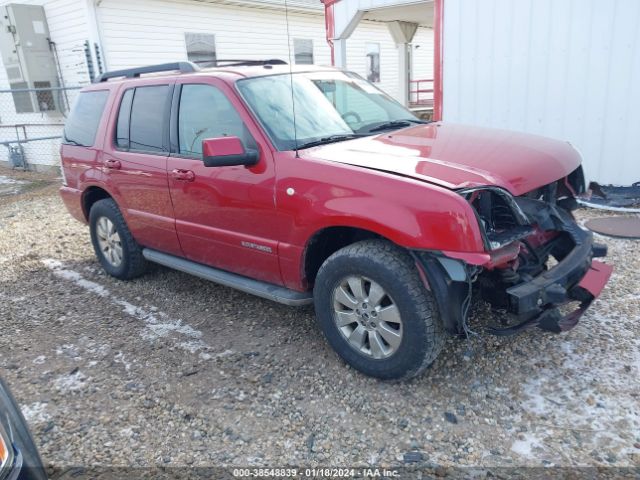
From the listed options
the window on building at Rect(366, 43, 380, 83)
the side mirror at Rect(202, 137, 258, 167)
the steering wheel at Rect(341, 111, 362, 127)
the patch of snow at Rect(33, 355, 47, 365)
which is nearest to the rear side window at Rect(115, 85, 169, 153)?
the side mirror at Rect(202, 137, 258, 167)

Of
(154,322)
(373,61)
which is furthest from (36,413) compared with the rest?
(373,61)

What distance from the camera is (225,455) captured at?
271 centimetres

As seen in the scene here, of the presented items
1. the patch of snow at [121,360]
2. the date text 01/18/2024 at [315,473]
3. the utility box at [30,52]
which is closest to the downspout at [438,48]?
the patch of snow at [121,360]

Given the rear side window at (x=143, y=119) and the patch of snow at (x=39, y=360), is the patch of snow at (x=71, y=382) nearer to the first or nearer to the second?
the patch of snow at (x=39, y=360)

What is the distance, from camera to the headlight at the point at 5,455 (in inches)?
68.6

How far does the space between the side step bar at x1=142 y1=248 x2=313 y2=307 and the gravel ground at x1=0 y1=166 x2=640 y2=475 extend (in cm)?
39

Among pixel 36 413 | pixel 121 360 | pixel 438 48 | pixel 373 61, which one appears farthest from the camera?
pixel 373 61

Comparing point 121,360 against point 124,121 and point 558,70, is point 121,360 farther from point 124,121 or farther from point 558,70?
point 558,70

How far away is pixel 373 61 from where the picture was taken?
55.4 ft

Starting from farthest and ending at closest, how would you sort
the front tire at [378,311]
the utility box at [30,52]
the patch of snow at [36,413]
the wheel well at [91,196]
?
the utility box at [30,52] → the wheel well at [91,196] → the patch of snow at [36,413] → the front tire at [378,311]

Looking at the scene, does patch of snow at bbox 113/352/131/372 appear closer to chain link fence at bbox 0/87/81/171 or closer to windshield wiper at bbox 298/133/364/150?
windshield wiper at bbox 298/133/364/150

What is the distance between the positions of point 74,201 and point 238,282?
8.31ft

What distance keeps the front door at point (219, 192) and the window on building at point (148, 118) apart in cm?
18

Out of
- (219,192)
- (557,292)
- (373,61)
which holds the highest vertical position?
(373,61)
